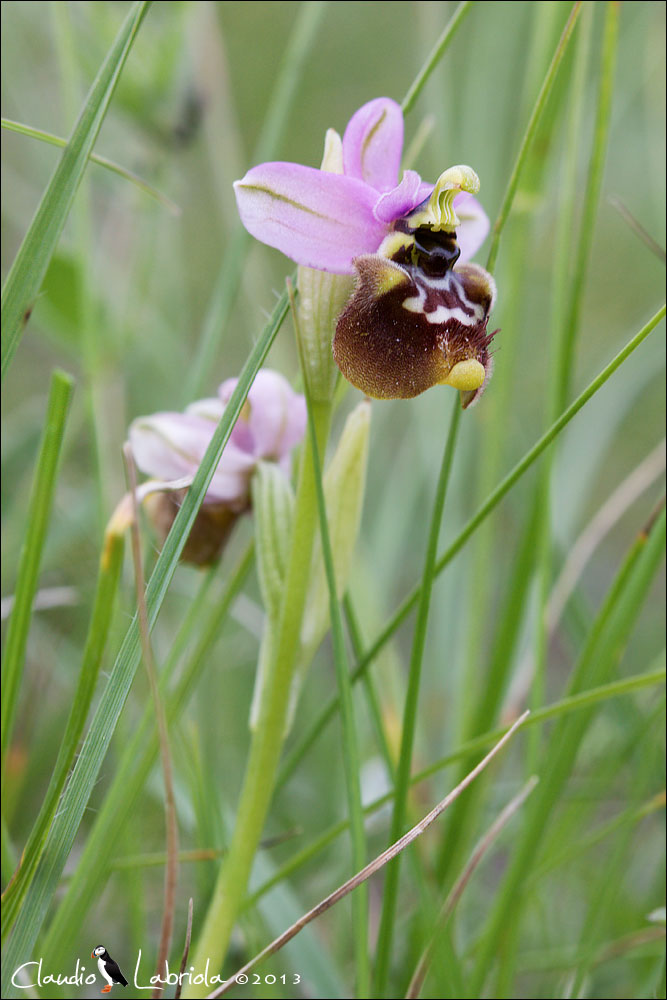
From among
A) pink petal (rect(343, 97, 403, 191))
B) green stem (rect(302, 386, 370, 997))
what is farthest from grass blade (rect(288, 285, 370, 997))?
pink petal (rect(343, 97, 403, 191))

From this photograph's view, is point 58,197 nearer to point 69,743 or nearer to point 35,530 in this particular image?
point 35,530

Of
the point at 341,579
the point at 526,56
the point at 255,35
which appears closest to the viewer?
the point at 341,579

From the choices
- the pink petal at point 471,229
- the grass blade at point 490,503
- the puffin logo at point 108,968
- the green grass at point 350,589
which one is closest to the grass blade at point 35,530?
the green grass at point 350,589

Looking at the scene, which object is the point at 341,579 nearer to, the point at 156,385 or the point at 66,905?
the point at 66,905

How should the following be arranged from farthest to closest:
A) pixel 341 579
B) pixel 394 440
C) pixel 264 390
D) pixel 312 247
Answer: pixel 394 440 < pixel 264 390 < pixel 341 579 < pixel 312 247

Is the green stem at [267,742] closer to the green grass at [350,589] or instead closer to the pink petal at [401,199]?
the green grass at [350,589]

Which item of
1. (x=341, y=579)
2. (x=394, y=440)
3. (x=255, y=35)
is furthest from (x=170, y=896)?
(x=255, y=35)
